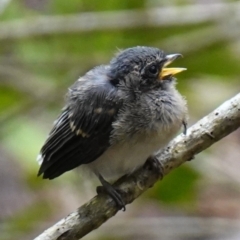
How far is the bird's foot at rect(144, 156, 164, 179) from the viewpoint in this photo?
195 centimetres

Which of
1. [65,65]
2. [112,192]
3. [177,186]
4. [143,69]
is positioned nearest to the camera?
[112,192]

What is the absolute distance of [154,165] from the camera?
6.44 ft

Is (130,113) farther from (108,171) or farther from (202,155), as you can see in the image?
(202,155)

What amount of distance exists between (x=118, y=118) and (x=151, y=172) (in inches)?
7.4

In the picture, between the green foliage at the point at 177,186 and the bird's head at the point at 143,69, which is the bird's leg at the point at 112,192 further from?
the green foliage at the point at 177,186

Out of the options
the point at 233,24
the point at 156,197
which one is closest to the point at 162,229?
the point at 156,197

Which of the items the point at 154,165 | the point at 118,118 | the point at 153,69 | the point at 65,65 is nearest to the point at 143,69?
the point at 153,69

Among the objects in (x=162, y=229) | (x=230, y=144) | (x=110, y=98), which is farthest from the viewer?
(x=230, y=144)

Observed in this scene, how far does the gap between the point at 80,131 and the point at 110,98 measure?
0.45 ft

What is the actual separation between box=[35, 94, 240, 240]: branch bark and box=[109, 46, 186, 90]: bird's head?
178 mm

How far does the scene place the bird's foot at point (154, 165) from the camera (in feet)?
6.41

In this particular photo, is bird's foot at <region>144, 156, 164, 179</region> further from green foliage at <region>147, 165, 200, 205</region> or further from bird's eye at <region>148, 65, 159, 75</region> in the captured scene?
green foliage at <region>147, 165, 200, 205</region>

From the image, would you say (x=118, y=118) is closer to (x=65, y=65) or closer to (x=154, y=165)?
(x=154, y=165)

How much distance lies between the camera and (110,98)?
1919 millimetres
